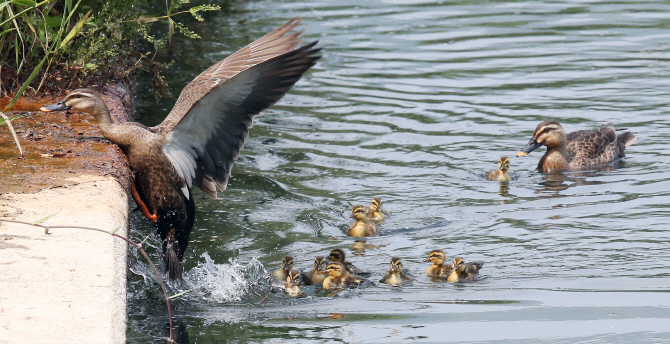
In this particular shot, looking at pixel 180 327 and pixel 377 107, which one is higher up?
pixel 377 107

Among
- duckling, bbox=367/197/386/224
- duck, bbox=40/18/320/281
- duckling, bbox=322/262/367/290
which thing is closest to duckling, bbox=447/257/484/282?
duckling, bbox=322/262/367/290

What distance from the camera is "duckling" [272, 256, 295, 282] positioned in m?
6.16

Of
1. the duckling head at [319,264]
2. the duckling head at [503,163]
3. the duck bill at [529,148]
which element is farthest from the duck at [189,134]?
the duck bill at [529,148]

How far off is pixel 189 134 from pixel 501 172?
12.2ft

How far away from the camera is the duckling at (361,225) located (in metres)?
7.14

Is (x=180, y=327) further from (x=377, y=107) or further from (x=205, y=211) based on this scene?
(x=377, y=107)

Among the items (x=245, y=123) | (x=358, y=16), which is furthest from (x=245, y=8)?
(x=245, y=123)

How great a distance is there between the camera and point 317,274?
630cm

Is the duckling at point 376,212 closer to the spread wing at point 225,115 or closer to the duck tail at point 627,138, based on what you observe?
the spread wing at point 225,115

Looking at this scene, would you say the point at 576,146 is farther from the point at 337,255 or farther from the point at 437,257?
the point at 337,255

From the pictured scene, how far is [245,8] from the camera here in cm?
1641

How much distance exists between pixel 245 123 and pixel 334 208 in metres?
2.07

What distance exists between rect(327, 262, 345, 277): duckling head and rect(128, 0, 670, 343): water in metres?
0.16

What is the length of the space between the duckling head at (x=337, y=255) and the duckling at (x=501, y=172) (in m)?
2.57
